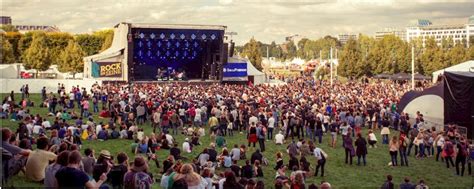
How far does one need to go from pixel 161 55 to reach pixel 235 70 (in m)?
7.04

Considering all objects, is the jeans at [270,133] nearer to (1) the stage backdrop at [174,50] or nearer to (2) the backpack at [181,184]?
(2) the backpack at [181,184]

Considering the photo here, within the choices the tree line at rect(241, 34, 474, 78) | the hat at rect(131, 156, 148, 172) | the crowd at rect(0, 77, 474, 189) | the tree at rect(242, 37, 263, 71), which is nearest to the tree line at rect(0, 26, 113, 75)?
the tree at rect(242, 37, 263, 71)

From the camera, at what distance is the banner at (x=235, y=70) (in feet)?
176

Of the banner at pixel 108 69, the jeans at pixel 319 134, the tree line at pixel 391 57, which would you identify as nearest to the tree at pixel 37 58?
the banner at pixel 108 69

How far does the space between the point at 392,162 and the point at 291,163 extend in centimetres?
427

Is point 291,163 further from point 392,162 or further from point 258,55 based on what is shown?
point 258,55

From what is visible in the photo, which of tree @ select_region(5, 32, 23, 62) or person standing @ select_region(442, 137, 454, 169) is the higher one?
tree @ select_region(5, 32, 23, 62)

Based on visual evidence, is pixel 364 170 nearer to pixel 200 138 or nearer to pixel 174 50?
pixel 200 138

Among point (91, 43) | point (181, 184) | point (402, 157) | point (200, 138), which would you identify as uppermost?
point (91, 43)

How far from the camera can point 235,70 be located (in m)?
54.2

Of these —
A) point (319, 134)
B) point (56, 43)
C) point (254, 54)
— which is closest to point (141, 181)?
point (319, 134)

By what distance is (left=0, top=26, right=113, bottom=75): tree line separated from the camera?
68250 mm

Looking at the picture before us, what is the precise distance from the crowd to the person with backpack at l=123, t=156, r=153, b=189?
0.02 metres

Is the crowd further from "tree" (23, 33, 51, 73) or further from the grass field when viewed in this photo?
"tree" (23, 33, 51, 73)
